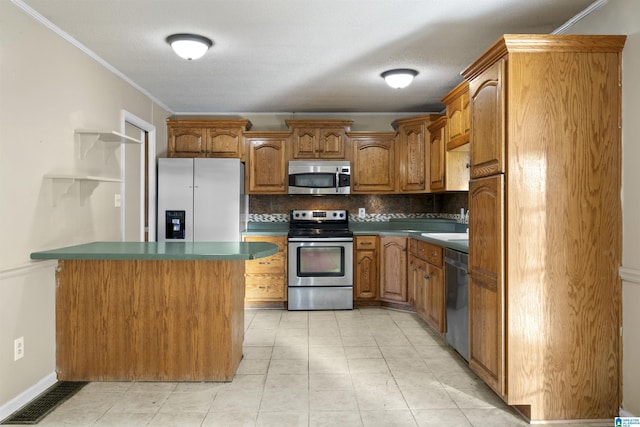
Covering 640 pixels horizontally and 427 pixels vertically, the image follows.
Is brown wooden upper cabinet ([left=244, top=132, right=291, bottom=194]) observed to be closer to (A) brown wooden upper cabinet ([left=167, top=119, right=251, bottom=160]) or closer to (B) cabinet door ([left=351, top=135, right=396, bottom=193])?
(A) brown wooden upper cabinet ([left=167, top=119, right=251, bottom=160])

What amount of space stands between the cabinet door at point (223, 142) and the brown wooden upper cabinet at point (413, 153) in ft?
6.24

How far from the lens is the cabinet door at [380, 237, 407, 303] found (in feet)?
15.2

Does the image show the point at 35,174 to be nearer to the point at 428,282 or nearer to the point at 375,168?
the point at 428,282

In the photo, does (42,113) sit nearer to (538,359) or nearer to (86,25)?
(86,25)

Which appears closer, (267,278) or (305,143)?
(267,278)

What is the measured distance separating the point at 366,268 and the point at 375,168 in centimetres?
122

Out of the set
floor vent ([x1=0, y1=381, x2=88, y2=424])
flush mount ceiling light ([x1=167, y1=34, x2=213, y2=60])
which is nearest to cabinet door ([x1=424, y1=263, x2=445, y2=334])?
flush mount ceiling light ([x1=167, y1=34, x2=213, y2=60])

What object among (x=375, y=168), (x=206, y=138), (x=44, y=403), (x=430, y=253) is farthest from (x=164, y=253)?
(x=375, y=168)

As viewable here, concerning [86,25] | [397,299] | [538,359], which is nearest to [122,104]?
[86,25]

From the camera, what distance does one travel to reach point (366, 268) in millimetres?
4805

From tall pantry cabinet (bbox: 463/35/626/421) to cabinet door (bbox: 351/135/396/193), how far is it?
9.24 ft

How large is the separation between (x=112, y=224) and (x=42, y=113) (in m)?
1.17

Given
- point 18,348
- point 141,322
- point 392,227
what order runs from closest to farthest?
point 18,348 < point 141,322 < point 392,227

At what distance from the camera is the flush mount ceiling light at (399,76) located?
3.62m
